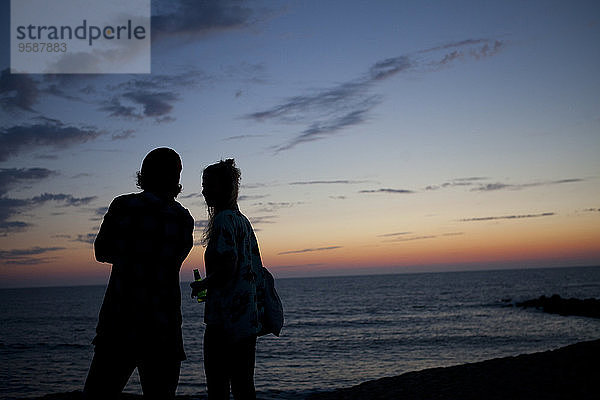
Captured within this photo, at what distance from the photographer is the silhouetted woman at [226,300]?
10.1ft

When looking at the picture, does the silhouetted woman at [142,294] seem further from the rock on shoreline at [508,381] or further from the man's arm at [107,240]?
the rock on shoreline at [508,381]

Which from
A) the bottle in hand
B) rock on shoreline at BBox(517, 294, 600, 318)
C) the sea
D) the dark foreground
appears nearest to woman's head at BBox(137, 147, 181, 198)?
the bottle in hand

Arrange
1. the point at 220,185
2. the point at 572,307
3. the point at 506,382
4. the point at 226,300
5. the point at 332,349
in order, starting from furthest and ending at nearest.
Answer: the point at 572,307 → the point at 332,349 → the point at 506,382 → the point at 220,185 → the point at 226,300

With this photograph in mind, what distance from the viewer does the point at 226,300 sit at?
3119 millimetres

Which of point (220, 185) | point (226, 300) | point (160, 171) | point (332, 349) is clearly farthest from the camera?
point (332, 349)

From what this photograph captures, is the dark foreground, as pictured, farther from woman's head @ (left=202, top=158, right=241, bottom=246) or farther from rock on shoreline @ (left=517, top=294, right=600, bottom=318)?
rock on shoreline @ (left=517, top=294, right=600, bottom=318)

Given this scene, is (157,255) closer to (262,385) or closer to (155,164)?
(155,164)

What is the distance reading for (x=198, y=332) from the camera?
34312mm

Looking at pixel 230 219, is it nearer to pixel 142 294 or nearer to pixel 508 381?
pixel 142 294

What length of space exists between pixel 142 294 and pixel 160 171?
75cm

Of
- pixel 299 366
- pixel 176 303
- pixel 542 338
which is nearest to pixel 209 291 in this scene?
pixel 176 303

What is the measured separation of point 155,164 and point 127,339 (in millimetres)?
1034

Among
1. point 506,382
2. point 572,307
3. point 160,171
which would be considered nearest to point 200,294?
point 160,171

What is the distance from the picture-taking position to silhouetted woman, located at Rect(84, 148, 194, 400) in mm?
2641
